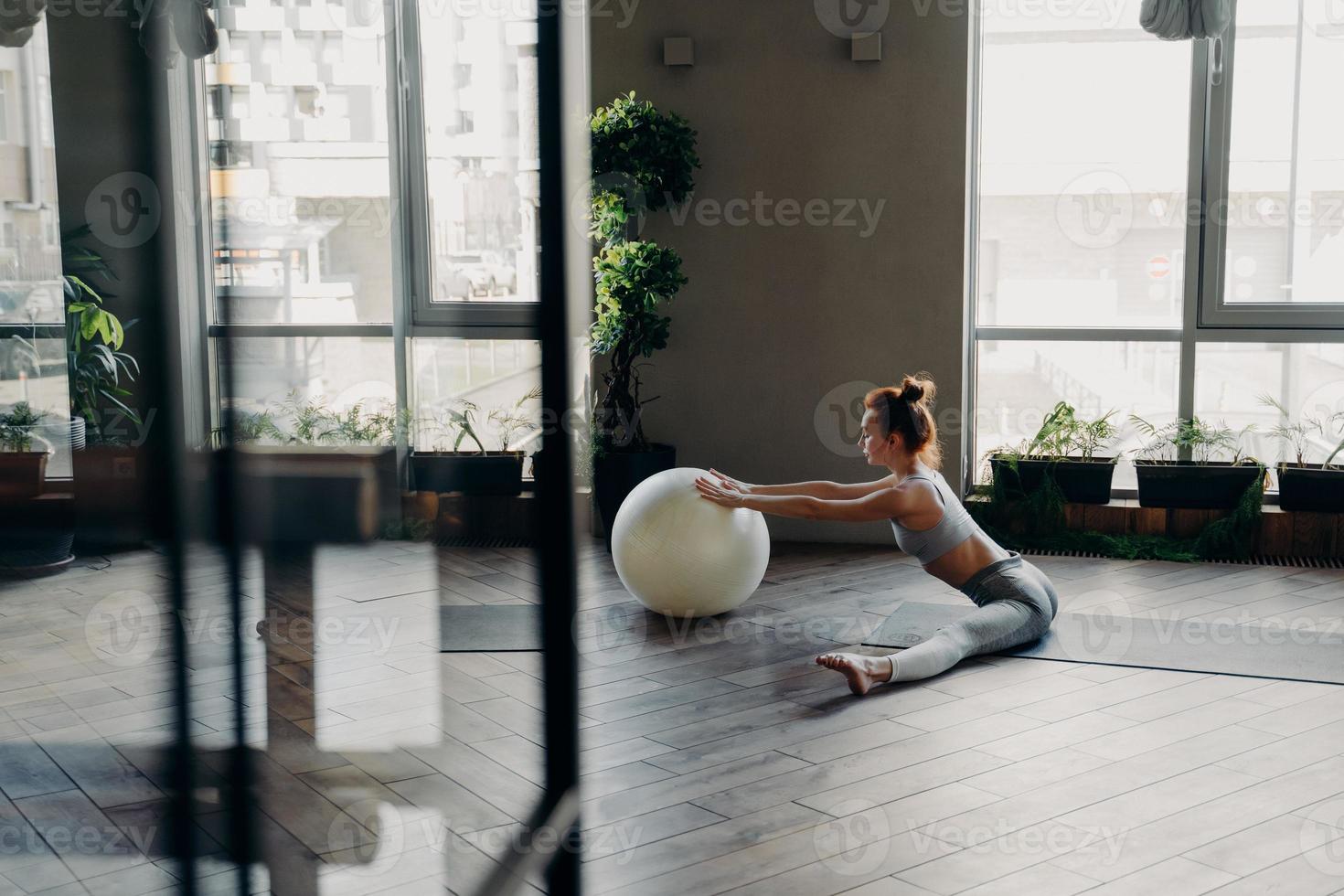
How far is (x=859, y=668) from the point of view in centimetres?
311

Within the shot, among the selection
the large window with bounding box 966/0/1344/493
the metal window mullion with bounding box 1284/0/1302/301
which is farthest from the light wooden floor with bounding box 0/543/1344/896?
the metal window mullion with bounding box 1284/0/1302/301

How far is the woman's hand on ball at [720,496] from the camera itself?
3.49 meters

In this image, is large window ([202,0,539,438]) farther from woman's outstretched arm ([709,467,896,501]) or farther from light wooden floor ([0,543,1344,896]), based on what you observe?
woman's outstretched arm ([709,467,896,501])

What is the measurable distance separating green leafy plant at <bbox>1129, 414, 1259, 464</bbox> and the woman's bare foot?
218 centimetres

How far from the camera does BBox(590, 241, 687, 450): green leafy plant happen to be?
14.6 feet

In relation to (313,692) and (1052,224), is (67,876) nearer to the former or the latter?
(313,692)

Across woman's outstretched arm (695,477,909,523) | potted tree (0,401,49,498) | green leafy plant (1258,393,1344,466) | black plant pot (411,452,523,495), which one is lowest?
woman's outstretched arm (695,477,909,523)

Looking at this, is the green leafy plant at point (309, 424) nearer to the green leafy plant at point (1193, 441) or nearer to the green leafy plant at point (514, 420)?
the green leafy plant at point (514, 420)

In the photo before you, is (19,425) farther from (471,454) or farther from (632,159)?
(632,159)

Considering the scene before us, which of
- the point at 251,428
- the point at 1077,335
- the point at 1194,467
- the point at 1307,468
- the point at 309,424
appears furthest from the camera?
the point at 1077,335

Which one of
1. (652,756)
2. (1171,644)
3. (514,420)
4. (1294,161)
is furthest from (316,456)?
(1294,161)

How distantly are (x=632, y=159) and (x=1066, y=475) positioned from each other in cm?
210

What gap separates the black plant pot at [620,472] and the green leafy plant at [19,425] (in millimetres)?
3452

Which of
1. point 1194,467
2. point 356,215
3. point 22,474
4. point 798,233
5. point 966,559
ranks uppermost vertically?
point 798,233
